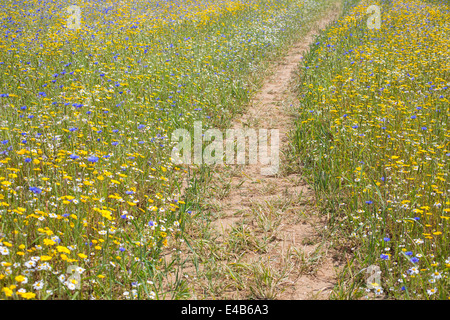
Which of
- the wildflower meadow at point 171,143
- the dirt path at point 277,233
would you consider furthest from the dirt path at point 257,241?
the wildflower meadow at point 171,143

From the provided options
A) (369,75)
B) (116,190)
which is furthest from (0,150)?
(369,75)

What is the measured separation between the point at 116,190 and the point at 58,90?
7.89 ft

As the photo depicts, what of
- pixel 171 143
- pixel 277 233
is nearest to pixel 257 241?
pixel 277 233

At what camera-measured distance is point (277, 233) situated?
12.3 ft

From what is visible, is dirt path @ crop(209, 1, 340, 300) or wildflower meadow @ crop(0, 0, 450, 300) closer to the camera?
wildflower meadow @ crop(0, 0, 450, 300)

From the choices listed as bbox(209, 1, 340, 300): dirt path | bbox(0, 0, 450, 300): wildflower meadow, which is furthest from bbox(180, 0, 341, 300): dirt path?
bbox(0, 0, 450, 300): wildflower meadow

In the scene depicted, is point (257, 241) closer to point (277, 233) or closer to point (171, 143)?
point (277, 233)

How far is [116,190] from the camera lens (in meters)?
3.85

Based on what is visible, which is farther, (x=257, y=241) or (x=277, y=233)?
Result: (x=277, y=233)

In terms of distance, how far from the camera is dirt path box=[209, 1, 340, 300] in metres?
3.07

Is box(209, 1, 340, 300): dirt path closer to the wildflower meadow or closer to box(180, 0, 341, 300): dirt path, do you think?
box(180, 0, 341, 300): dirt path

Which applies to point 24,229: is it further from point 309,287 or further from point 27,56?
point 27,56

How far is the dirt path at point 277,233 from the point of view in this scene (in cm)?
307

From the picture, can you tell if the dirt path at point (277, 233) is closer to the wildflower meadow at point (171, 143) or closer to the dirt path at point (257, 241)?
the dirt path at point (257, 241)
